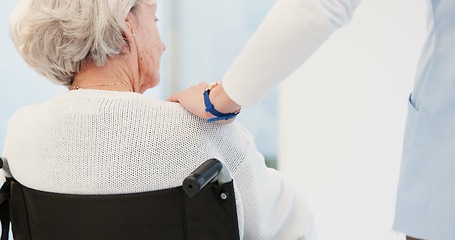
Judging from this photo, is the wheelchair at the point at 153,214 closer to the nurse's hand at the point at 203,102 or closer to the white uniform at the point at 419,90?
the nurse's hand at the point at 203,102

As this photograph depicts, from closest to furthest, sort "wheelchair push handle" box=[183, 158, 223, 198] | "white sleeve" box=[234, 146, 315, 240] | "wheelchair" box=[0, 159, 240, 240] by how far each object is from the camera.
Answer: "wheelchair push handle" box=[183, 158, 223, 198] → "wheelchair" box=[0, 159, 240, 240] → "white sleeve" box=[234, 146, 315, 240]

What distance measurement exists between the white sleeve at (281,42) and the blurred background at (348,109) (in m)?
1.63

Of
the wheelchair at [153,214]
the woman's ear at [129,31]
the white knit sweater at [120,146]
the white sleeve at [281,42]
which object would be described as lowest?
the wheelchair at [153,214]

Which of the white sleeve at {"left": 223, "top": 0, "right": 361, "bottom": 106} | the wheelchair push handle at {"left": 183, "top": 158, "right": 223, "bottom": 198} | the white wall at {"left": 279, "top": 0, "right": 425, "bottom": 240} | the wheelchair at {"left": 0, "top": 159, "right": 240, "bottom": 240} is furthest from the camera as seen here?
the white wall at {"left": 279, "top": 0, "right": 425, "bottom": 240}

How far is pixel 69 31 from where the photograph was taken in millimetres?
1197

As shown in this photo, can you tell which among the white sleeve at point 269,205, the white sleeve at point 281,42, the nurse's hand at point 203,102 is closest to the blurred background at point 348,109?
the white sleeve at point 269,205

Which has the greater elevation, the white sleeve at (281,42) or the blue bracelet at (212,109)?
the white sleeve at (281,42)

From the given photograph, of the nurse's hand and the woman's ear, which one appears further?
the woman's ear

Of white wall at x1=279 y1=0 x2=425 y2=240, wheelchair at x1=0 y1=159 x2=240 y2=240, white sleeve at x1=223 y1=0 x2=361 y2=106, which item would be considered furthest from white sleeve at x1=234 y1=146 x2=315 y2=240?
white wall at x1=279 y1=0 x2=425 y2=240

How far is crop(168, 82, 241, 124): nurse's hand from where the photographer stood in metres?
1.00

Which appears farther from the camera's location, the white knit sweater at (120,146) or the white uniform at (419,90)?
the white knit sweater at (120,146)

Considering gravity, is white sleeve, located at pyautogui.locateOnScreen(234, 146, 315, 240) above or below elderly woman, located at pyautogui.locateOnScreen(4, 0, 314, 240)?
below

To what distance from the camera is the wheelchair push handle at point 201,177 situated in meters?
0.98

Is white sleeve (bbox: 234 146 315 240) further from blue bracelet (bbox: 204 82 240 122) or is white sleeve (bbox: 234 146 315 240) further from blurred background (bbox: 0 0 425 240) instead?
blurred background (bbox: 0 0 425 240)
